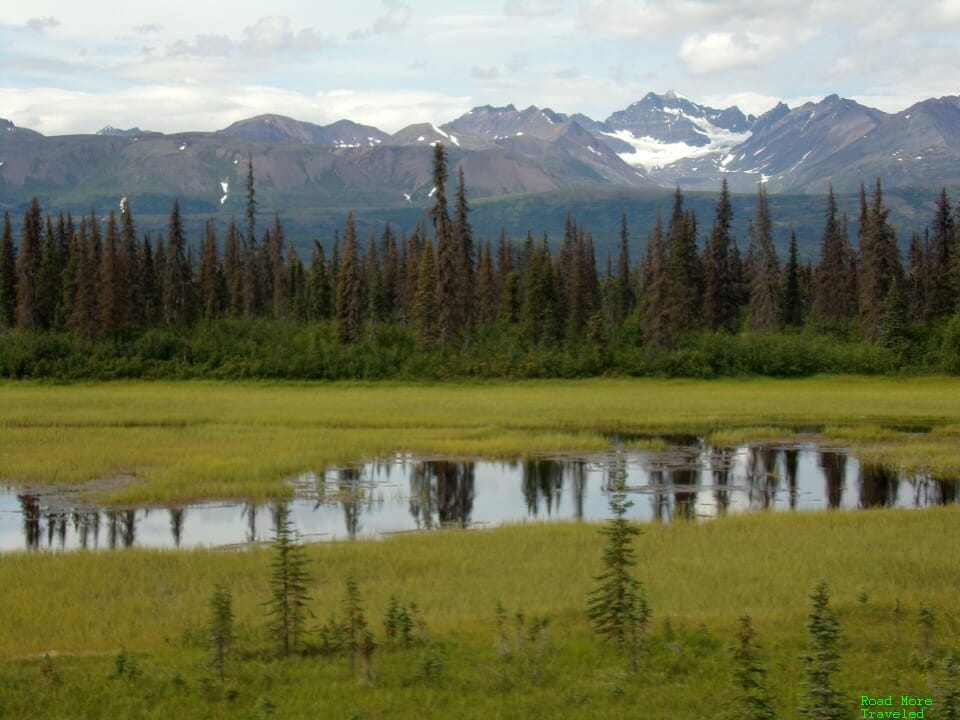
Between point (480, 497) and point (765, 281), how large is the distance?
2765 inches

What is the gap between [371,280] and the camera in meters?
107

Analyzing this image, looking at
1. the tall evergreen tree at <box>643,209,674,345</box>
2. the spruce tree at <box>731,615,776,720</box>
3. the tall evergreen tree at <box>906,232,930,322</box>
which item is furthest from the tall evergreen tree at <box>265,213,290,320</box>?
the spruce tree at <box>731,615,776,720</box>

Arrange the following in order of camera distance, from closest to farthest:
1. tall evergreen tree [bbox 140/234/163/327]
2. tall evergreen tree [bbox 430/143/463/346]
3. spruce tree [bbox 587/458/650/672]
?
spruce tree [bbox 587/458/650/672], tall evergreen tree [bbox 430/143/463/346], tall evergreen tree [bbox 140/234/163/327]

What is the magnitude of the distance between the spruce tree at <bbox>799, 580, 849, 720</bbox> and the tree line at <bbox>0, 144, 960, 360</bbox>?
70037 millimetres

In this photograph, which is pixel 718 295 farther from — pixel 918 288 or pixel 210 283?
pixel 210 283

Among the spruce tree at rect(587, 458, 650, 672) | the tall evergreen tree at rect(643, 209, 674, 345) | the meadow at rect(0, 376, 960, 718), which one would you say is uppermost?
the tall evergreen tree at rect(643, 209, 674, 345)

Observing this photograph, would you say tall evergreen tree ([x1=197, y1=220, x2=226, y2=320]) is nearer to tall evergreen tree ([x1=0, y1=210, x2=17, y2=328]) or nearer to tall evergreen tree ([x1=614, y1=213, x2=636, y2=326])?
tall evergreen tree ([x1=0, y1=210, x2=17, y2=328])

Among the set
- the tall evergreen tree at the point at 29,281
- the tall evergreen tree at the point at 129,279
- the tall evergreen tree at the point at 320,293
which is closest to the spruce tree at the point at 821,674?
the tall evergreen tree at the point at 129,279

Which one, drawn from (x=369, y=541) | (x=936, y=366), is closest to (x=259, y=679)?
(x=369, y=541)

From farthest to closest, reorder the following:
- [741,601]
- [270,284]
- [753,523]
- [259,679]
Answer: [270,284], [753,523], [741,601], [259,679]

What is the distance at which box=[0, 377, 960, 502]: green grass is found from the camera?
131 ft

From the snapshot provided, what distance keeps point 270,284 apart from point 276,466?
293ft

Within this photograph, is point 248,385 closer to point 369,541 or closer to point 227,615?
point 369,541

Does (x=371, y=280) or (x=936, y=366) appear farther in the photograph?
(x=371, y=280)
